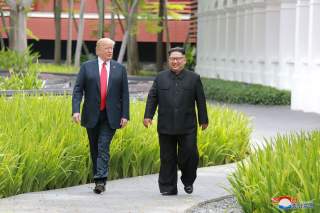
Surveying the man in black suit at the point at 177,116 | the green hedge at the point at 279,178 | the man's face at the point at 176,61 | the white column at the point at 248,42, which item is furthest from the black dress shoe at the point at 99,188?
the white column at the point at 248,42

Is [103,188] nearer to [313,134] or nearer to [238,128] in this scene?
[313,134]

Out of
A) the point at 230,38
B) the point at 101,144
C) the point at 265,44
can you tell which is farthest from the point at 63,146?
the point at 230,38

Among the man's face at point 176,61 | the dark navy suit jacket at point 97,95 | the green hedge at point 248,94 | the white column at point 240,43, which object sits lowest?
the green hedge at point 248,94

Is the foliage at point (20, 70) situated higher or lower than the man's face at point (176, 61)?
lower

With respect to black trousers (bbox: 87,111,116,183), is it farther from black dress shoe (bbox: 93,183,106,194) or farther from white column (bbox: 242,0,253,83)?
white column (bbox: 242,0,253,83)

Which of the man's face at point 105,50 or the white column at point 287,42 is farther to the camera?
the white column at point 287,42

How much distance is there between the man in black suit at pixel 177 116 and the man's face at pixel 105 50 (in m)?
0.62

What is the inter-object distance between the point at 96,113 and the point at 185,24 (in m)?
73.3

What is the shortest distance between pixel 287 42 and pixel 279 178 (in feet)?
94.7

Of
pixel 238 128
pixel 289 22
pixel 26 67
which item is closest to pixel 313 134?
pixel 238 128

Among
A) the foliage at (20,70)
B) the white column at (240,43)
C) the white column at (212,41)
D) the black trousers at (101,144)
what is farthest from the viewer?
the white column at (212,41)

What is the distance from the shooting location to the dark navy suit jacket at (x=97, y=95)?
12.9 meters

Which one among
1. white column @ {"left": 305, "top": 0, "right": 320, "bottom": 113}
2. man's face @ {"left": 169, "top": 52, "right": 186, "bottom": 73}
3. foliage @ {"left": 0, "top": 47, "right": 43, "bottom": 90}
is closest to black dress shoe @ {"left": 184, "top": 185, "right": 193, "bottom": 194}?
man's face @ {"left": 169, "top": 52, "right": 186, "bottom": 73}

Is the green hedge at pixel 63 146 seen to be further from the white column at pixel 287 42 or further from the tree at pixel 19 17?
the white column at pixel 287 42
